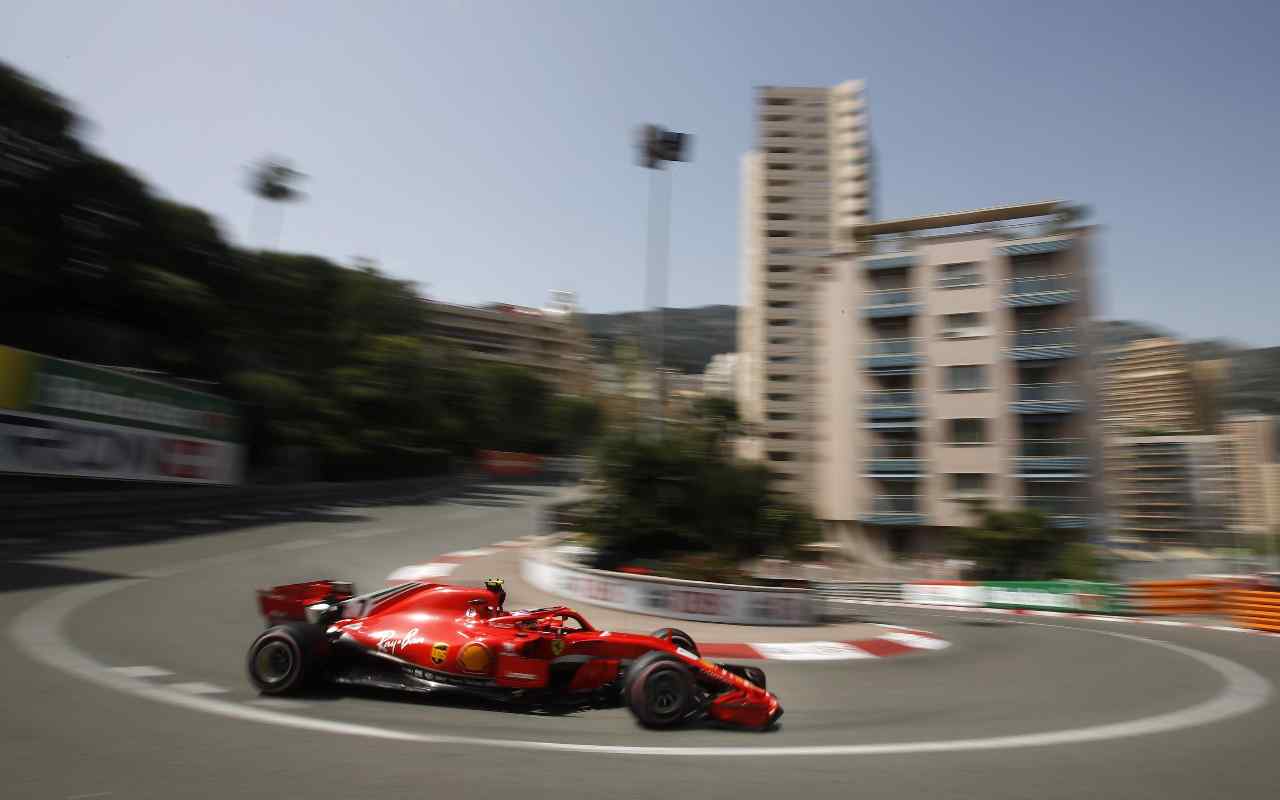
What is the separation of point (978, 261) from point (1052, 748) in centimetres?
3480

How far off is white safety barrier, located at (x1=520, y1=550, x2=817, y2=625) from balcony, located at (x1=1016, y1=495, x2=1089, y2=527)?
25.0 m

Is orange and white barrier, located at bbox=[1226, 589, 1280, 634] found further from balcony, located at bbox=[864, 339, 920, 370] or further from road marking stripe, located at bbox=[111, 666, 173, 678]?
road marking stripe, located at bbox=[111, 666, 173, 678]

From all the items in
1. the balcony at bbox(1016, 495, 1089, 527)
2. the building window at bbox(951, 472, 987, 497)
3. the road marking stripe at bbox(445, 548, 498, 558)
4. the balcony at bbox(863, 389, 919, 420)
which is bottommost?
the road marking stripe at bbox(445, 548, 498, 558)

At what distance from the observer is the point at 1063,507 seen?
34.2 metres

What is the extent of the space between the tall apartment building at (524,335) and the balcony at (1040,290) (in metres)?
96.1

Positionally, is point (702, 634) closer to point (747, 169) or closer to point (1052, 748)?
point (1052, 748)

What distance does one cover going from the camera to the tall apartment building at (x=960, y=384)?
114ft

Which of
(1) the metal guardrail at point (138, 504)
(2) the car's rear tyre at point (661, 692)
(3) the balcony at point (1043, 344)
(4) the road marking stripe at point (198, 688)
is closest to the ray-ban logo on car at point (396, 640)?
(4) the road marking stripe at point (198, 688)

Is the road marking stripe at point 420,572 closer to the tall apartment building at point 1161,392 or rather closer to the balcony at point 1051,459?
the balcony at point 1051,459

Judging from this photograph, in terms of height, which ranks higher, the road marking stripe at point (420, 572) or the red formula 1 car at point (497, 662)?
the red formula 1 car at point (497, 662)

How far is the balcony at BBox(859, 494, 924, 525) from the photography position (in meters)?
35.8

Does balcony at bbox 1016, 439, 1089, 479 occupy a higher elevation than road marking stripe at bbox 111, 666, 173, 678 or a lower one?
higher

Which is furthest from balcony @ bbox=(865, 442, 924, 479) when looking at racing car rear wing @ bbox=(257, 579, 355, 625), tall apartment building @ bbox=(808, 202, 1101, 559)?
racing car rear wing @ bbox=(257, 579, 355, 625)

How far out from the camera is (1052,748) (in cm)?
621
